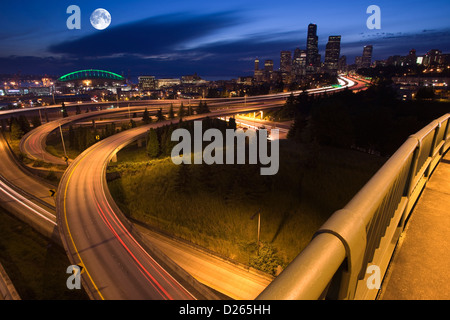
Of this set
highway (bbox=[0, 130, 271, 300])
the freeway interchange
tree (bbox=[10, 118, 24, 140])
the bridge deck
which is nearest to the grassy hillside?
highway (bbox=[0, 130, 271, 300])

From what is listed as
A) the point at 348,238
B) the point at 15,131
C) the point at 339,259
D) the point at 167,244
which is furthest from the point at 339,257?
the point at 15,131

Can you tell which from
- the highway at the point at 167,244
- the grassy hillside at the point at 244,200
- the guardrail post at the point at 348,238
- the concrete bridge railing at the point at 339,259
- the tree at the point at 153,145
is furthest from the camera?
the tree at the point at 153,145

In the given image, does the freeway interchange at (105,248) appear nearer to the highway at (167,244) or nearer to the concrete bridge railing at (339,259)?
the highway at (167,244)

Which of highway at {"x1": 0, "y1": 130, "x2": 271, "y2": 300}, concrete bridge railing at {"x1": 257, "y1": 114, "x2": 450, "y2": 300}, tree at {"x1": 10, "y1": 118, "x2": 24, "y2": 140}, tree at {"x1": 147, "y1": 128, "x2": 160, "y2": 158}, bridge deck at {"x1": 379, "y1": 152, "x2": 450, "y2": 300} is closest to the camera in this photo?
concrete bridge railing at {"x1": 257, "y1": 114, "x2": 450, "y2": 300}

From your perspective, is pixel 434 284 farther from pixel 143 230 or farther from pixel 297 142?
pixel 297 142

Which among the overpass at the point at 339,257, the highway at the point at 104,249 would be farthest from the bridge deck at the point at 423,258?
the highway at the point at 104,249

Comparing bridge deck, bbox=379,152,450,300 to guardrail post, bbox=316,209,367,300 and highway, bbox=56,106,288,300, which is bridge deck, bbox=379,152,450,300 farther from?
highway, bbox=56,106,288,300

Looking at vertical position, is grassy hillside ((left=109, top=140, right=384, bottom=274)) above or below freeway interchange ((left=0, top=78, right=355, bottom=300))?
below
